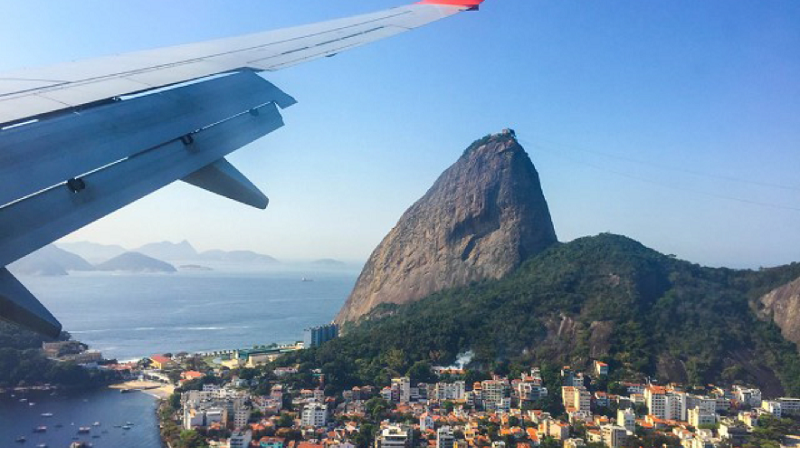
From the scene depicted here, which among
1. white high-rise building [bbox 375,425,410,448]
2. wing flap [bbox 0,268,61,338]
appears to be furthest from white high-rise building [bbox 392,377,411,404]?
wing flap [bbox 0,268,61,338]

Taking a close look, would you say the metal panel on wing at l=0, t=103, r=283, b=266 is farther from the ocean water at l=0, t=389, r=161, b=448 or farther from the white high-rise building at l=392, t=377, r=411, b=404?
the white high-rise building at l=392, t=377, r=411, b=404

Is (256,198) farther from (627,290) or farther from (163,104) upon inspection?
(627,290)

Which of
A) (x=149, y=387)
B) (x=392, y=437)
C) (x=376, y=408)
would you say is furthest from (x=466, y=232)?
(x=392, y=437)

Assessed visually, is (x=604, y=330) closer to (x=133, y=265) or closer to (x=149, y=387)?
(x=149, y=387)

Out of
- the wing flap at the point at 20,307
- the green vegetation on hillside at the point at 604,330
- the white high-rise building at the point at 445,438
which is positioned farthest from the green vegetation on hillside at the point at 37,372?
the wing flap at the point at 20,307

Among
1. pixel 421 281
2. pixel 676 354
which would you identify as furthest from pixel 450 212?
pixel 676 354

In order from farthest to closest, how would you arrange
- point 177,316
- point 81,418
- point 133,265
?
point 133,265, point 177,316, point 81,418
